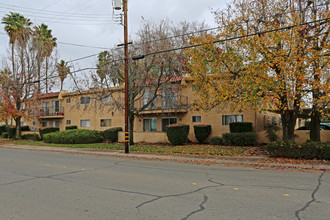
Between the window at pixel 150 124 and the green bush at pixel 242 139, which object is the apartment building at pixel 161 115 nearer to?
the window at pixel 150 124

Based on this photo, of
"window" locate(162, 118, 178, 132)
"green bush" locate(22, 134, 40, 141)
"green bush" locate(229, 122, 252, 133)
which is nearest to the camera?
"green bush" locate(229, 122, 252, 133)

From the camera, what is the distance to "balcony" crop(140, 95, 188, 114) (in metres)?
20.1

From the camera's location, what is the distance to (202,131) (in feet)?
67.4

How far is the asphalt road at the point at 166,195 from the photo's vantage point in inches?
196

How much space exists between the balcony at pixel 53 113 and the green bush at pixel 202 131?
19348mm

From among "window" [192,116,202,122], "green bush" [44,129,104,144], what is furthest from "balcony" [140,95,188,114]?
"green bush" [44,129,104,144]

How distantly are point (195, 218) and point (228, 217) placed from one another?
23.6 inches

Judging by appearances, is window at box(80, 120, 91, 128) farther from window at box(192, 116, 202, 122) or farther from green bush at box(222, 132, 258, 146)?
green bush at box(222, 132, 258, 146)

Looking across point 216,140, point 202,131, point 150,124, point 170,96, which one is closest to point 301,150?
point 216,140

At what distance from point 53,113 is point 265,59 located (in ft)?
94.9

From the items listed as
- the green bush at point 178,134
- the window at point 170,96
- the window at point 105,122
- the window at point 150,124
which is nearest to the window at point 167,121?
the window at point 150,124

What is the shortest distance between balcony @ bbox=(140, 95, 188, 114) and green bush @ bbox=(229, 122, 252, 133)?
12.4 feet

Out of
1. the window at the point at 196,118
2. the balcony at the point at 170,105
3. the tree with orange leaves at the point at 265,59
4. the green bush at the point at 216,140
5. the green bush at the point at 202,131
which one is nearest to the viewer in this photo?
the tree with orange leaves at the point at 265,59

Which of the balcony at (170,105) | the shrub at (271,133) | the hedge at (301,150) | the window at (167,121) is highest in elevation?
the balcony at (170,105)
